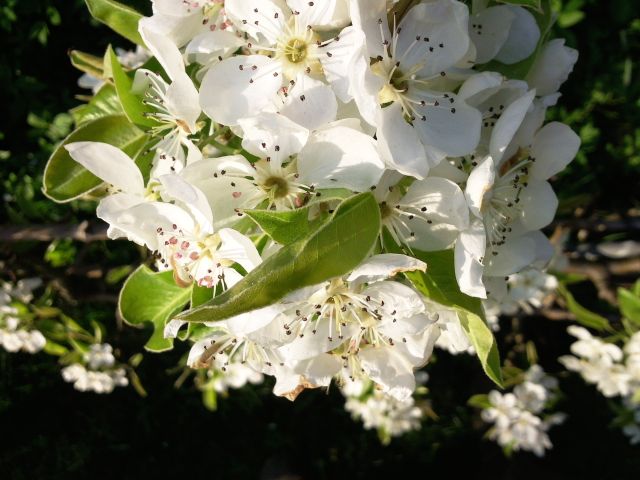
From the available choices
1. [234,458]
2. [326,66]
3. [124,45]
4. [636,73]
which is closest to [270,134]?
[326,66]

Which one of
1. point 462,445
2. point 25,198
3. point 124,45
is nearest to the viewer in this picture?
point 25,198

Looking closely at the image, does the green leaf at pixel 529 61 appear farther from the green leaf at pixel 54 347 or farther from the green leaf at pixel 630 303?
the green leaf at pixel 54 347

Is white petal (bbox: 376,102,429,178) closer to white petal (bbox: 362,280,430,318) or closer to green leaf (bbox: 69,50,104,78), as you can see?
white petal (bbox: 362,280,430,318)

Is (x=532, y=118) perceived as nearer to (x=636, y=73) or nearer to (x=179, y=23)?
(x=179, y=23)

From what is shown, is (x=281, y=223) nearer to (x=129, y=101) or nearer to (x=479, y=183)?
(x=479, y=183)

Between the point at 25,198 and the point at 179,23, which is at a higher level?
the point at 179,23
